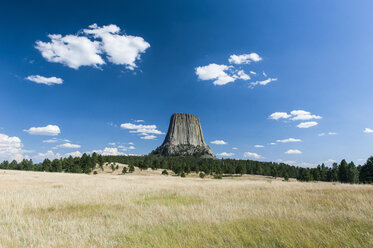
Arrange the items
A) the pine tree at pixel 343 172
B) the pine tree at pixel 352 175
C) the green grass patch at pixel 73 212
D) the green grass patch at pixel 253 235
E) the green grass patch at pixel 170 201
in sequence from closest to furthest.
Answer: the green grass patch at pixel 253 235, the green grass patch at pixel 73 212, the green grass patch at pixel 170 201, the pine tree at pixel 352 175, the pine tree at pixel 343 172

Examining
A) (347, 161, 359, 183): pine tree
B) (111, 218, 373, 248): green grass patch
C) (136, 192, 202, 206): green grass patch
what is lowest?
(347, 161, 359, 183): pine tree

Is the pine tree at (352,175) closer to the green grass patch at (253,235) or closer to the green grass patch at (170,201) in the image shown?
the green grass patch at (170,201)

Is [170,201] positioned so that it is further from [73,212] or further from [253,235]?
[253,235]

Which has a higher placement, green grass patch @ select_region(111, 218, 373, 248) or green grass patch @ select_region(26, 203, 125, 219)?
green grass patch @ select_region(111, 218, 373, 248)

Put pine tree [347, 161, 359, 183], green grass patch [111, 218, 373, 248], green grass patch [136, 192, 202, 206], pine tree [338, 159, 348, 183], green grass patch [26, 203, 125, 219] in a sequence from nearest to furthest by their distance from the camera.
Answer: green grass patch [111, 218, 373, 248], green grass patch [26, 203, 125, 219], green grass patch [136, 192, 202, 206], pine tree [347, 161, 359, 183], pine tree [338, 159, 348, 183]

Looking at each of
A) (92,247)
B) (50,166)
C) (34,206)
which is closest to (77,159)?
(50,166)

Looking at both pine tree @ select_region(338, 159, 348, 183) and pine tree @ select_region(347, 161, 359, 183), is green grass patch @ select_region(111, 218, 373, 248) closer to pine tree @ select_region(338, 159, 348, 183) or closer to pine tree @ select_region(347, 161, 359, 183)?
pine tree @ select_region(347, 161, 359, 183)

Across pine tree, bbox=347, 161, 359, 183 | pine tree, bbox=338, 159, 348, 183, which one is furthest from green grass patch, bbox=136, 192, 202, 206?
pine tree, bbox=338, 159, 348, 183

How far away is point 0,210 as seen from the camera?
825cm

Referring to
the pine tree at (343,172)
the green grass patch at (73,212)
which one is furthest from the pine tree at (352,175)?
the green grass patch at (73,212)

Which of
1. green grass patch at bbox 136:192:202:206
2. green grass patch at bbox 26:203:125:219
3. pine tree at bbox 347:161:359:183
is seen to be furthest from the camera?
pine tree at bbox 347:161:359:183

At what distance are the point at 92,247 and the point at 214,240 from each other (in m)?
2.64

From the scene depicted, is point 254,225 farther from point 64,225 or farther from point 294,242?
point 64,225

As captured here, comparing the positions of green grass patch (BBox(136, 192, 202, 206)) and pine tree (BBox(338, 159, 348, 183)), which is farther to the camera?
pine tree (BBox(338, 159, 348, 183))
